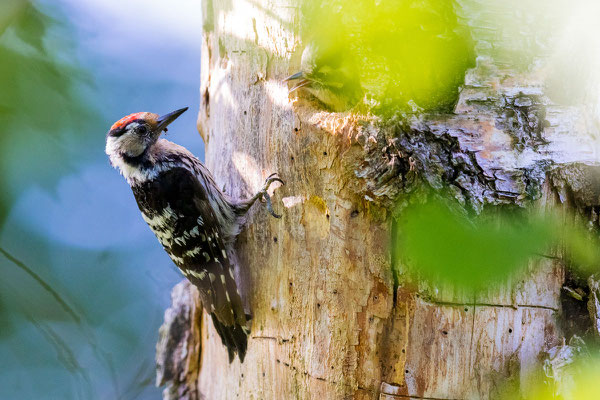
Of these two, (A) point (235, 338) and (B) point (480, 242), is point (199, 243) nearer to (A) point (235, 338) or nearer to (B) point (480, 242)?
(A) point (235, 338)

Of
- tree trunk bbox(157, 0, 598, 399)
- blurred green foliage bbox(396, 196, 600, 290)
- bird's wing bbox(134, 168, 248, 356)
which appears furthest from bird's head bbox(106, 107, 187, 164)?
blurred green foliage bbox(396, 196, 600, 290)

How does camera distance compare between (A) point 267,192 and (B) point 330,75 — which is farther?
(A) point 267,192

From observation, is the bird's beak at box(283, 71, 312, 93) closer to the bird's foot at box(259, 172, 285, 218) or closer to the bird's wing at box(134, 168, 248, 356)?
the bird's foot at box(259, 172, 285, 218)

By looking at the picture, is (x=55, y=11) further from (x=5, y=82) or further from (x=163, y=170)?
(x=163, y=170)

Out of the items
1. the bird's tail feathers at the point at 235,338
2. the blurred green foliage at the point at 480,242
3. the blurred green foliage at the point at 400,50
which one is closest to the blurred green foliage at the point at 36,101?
the bird's tail feathers at the point at 235,338

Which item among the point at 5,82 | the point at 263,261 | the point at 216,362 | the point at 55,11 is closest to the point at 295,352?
the point at 263,261

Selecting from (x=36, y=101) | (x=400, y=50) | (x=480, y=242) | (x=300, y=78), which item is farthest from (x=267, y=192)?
(x=36, y=101)

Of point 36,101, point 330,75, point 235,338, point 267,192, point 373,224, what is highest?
point 36,101

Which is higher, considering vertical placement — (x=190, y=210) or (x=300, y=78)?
(x=300, y=78)

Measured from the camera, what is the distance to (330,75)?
1.44m

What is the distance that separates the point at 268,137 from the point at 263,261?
42 centimetres

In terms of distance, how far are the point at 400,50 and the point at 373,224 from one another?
19.1 inches

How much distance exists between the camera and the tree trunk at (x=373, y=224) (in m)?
1.28

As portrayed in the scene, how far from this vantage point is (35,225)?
3189mm
